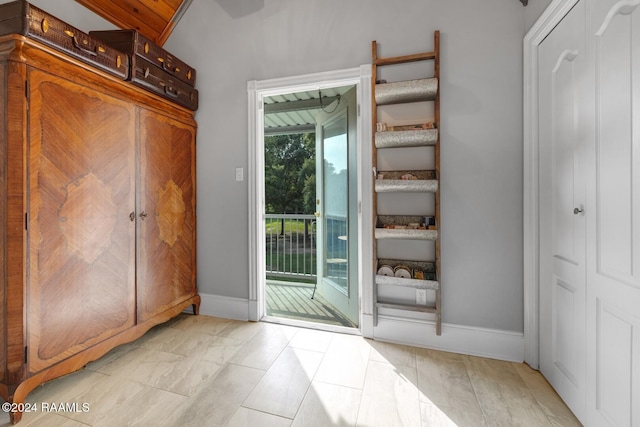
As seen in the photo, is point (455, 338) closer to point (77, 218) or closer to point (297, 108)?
point (77, 218)

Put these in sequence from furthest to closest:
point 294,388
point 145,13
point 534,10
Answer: point 145,13, point 534,10, point 294,388

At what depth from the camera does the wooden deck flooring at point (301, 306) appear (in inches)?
106

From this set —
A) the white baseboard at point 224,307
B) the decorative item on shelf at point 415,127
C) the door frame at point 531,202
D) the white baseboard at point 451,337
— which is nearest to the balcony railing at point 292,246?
the white baseboard at point 224,307

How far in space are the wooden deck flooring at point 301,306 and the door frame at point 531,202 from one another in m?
1.35

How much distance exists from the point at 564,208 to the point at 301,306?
2444 mm

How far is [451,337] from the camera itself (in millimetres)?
1938

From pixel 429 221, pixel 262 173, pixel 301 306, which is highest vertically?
pixel 262 173

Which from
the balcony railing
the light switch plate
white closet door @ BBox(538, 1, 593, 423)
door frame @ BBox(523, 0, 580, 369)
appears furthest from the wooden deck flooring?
white closet door @ BBox(538, 1, 593, 423)

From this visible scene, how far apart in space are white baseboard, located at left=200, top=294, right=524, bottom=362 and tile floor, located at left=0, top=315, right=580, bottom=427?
0.06m

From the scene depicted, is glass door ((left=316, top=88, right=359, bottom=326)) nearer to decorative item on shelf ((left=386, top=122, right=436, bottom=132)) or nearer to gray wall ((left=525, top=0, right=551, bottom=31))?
decorative item on shelf ((left=386, top=122, right=436, bottom=132))

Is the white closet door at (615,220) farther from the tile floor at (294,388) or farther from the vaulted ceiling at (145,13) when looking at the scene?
the vaulted ceiling at (145,13)

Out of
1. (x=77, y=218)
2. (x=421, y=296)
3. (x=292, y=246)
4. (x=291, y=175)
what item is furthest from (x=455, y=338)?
(x=291, y=175)

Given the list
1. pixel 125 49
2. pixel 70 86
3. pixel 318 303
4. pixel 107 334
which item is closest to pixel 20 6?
pixel 70 86

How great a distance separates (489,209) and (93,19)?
3.32m
